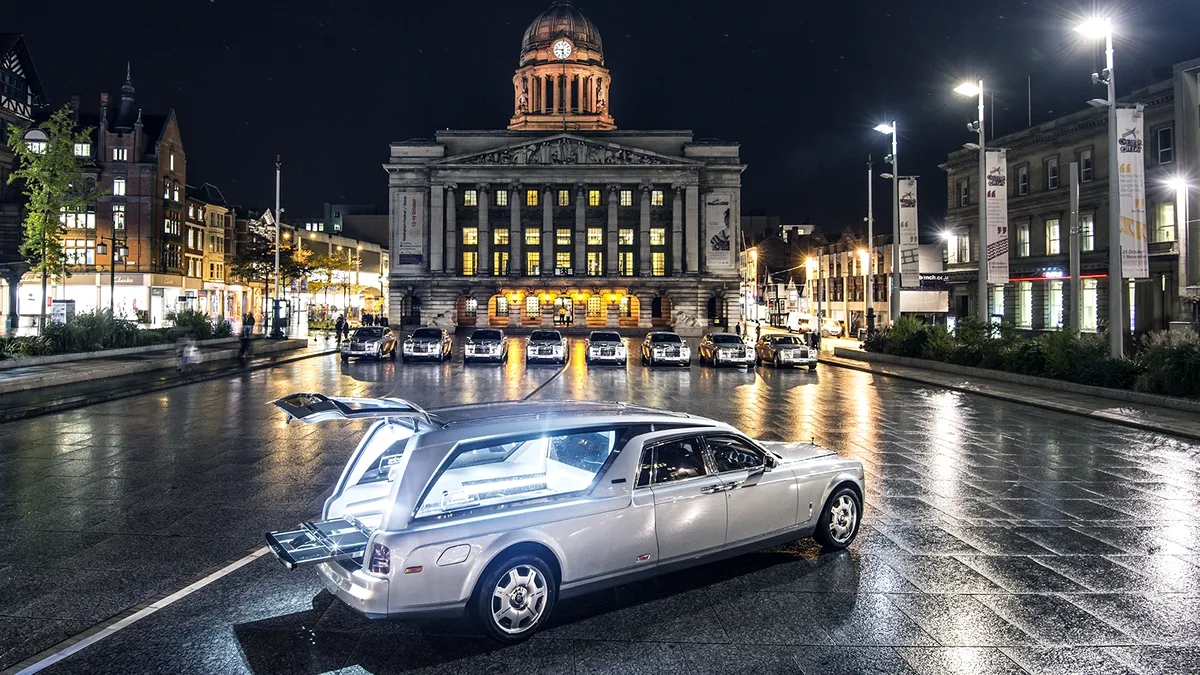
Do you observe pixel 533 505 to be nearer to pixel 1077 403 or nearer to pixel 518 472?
pixel 518 472

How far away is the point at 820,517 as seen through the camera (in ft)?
24.6

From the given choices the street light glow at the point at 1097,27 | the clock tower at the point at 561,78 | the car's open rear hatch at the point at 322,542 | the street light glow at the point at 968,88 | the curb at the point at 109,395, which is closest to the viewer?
the car's open rear hatch at the point at 322,542

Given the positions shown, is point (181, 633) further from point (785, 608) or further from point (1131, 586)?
point (1131, 586)

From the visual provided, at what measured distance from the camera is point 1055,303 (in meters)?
47.8

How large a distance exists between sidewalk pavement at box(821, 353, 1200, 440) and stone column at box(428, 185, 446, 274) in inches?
2646

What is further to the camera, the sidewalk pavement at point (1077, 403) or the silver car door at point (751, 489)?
the sidewalk pavement at point (1077, 403)

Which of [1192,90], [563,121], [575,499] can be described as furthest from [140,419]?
[563,121]

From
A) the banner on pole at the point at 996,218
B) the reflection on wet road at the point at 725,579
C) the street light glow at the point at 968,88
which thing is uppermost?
the street light glow at the point at 968,88

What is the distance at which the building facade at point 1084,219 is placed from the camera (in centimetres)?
3225

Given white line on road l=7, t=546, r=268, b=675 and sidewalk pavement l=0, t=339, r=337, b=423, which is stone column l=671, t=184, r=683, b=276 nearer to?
sidewalk pavement l=0, t=339, r=337, b=423

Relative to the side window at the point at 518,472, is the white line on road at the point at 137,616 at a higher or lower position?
lower

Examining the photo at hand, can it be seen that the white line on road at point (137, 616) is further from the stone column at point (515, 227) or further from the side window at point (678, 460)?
the stone column at point (515, 227)

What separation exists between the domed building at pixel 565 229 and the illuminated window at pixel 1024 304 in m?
40.0

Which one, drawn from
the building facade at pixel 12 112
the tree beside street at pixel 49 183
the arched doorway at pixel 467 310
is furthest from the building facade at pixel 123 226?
the arched doorway at pixel 467 310
